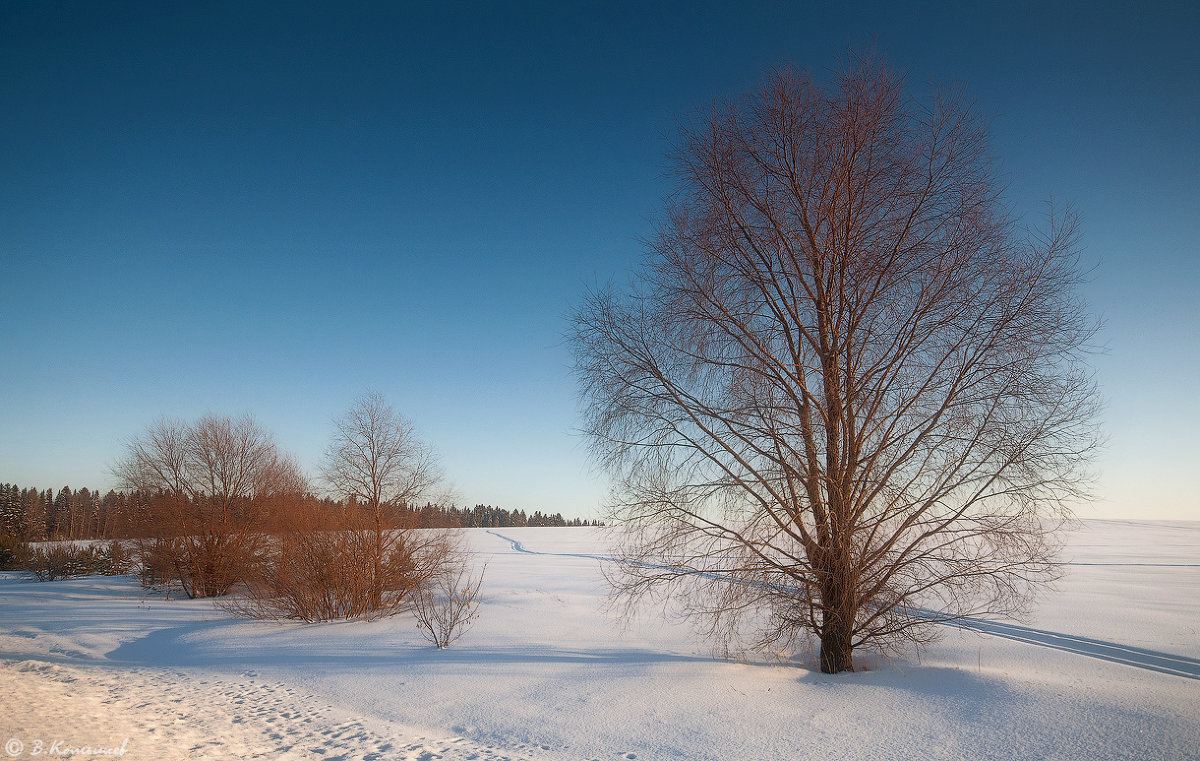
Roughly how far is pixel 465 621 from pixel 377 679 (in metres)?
4.12

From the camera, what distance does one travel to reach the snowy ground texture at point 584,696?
571 cm

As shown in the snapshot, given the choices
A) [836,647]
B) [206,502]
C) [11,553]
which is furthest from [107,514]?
[836,647]

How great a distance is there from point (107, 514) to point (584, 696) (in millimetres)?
67196

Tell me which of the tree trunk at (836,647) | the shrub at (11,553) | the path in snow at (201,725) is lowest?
the shrub at (11,553)

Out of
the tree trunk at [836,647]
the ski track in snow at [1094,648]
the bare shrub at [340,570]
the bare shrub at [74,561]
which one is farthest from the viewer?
the bare shrub at [74,561]

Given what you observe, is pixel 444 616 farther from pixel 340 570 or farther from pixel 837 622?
pixel 837 622

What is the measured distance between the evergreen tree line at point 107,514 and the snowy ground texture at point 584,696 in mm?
2650

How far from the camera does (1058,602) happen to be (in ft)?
53.7

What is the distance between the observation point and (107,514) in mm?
55250

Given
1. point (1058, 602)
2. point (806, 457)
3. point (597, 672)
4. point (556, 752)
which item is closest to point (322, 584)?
point (597, 672)

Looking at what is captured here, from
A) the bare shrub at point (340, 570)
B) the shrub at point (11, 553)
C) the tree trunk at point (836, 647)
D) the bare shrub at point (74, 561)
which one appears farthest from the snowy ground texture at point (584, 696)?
the shrub at point (11, 553)

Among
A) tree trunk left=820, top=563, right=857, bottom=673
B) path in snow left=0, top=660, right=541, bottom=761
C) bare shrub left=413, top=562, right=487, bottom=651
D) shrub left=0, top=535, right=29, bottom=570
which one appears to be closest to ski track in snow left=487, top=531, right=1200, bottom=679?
tree trunk left=820, top=563, right=857, bottom=673

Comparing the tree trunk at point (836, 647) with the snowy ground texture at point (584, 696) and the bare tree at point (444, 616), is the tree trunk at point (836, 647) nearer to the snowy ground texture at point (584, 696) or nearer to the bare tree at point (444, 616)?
the snowy ground texture at point (584, 696)

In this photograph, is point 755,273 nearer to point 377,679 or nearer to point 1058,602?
point 377,679
